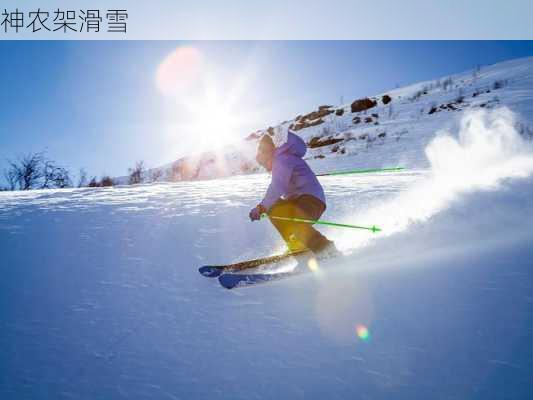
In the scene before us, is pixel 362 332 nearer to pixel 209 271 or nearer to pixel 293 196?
pixel 209 271

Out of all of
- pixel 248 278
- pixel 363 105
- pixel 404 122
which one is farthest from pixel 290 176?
pixel 363 105

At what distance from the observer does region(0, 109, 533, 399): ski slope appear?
6.46 ft

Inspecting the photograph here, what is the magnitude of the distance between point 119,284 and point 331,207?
11.1ft

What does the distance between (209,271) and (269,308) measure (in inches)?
33.3

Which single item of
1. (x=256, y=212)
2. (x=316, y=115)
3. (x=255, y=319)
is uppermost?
(x=316, y=115)

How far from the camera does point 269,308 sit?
268 cm

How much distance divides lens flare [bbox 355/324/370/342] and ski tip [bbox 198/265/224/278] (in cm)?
142

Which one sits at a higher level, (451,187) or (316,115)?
(316,115)

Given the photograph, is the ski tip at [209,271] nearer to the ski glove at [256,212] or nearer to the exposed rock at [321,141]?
the ski glove at [256,212]

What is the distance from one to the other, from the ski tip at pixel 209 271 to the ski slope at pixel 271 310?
0.22 feet

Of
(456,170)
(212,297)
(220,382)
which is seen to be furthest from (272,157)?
(456,170)

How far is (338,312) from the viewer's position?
254 cm

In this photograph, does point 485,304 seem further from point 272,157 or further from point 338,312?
point 272,157

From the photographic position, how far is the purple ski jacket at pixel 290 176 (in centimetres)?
373
